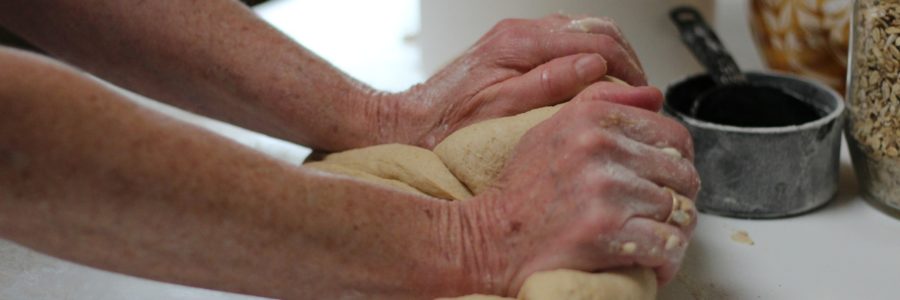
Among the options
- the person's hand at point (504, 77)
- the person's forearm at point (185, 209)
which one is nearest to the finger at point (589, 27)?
the person's hand at point (504, 77)

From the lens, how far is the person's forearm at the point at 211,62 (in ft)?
3.22

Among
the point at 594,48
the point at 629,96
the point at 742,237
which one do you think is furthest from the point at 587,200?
the point at 742,237

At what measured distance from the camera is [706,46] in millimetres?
1245

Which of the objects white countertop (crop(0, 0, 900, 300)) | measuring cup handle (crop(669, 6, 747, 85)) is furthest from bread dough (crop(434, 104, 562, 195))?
measuring cup handle (crop(669, 6, 747, 85))

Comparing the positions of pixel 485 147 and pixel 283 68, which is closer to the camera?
pixel 485 147

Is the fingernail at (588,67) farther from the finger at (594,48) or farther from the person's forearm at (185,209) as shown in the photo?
the person's forearm at (185,209)

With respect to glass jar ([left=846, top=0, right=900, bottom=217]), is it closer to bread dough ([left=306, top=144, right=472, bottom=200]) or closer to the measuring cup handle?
the measuring cup handle

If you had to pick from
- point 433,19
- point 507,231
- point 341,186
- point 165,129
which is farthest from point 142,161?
point 433,19

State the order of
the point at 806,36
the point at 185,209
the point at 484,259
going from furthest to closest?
1. the point at 806,36
2. the point at 484,259
3. the point at 185,209

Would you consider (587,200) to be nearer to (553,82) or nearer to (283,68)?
Answer: (553,82)

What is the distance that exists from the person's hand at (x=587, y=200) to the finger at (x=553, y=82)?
0.12 m

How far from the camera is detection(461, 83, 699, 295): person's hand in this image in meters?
0.73

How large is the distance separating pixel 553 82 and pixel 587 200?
0.24 metres

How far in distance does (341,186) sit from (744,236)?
1.81 feet
